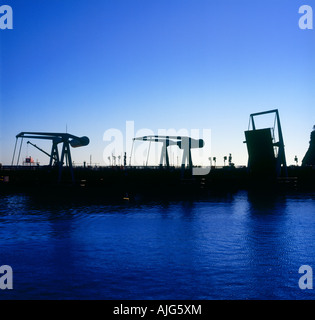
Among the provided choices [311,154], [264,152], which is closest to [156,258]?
[264,152]

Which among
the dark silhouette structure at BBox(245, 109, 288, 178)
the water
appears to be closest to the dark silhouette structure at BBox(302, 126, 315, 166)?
the dark silhouette structure at BBox(245, 109, 288, 178)

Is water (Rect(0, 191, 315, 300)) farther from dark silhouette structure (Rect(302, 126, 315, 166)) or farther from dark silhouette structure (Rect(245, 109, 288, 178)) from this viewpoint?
dark silhouette structure (Rect(302, 126, 315, 166))

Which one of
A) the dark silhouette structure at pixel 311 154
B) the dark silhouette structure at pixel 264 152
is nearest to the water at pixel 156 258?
the dark silhouette structure at pixel 264 152

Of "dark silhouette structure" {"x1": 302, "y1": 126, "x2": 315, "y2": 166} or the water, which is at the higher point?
"dark silhouette structure" {"x1": 302, "y1": 126, "x2": 315, "y2": 166}

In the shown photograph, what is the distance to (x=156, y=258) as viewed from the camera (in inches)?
404

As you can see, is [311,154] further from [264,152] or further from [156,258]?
[156,258]

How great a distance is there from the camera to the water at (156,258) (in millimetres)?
7250

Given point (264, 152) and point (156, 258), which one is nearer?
point (156, 258)

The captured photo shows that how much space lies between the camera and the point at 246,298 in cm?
681

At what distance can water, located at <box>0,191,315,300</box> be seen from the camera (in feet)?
23.8

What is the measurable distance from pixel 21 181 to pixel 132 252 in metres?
52.6

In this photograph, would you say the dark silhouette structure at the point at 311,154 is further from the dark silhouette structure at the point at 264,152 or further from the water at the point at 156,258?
the water at the point at 156,258
